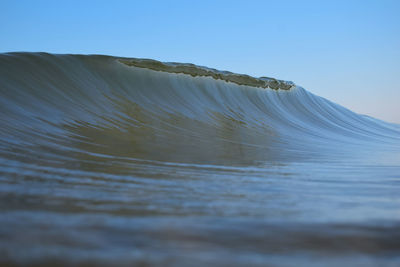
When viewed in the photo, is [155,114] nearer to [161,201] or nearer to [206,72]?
[206,72]

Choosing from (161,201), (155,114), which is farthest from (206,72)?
(161,201)

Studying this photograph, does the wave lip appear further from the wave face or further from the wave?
the wave face

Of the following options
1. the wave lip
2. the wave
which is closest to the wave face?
the wave

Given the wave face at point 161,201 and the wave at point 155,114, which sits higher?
the wave at point 155,114

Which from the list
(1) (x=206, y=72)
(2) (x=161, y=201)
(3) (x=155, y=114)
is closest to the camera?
(2) (x=161, y=201)

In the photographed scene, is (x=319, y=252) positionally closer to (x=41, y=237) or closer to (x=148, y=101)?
(x=41, y=237)

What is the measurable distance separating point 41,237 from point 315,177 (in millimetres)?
1035

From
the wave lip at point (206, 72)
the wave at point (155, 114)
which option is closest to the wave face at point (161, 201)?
the wave at point (155, 114)

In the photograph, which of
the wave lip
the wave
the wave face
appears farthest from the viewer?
the wave lip

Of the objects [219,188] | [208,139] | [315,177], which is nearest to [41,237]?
[219,188]

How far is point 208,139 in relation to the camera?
9.29 feet

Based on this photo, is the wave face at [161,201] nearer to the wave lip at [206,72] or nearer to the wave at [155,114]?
the wave at [155,114]

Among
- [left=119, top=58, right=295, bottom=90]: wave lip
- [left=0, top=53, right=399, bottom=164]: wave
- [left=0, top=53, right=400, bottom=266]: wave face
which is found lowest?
[left=0, top=53, right=400, bottom=266]: wave face

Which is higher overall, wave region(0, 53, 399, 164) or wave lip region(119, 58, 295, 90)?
wave lip region(119, 58, 295, 90)
